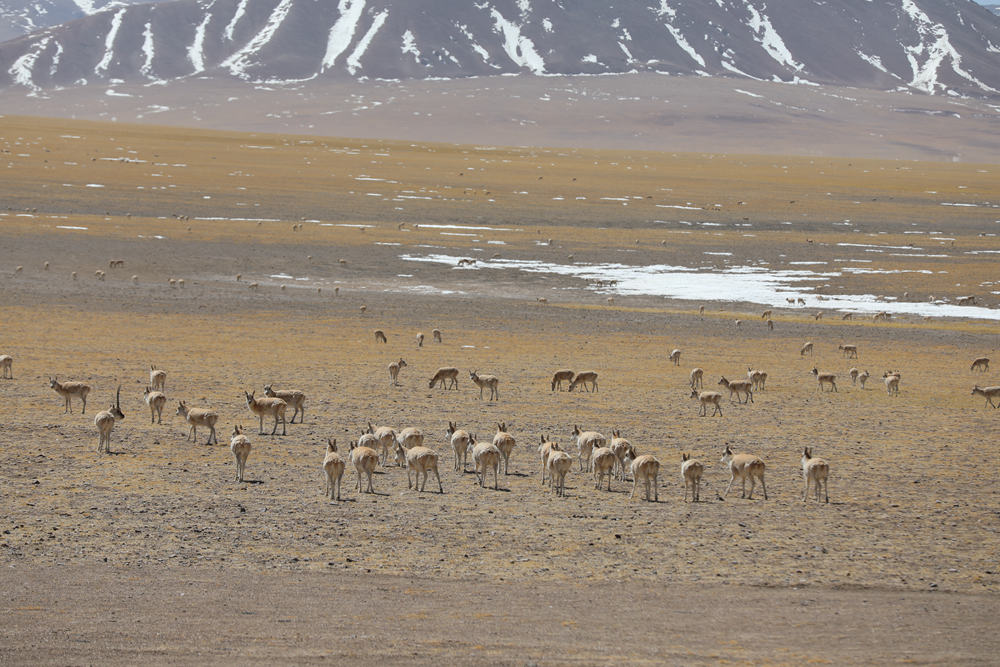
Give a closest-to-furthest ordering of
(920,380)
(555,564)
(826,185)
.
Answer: (555,564) → (920,380) → (826,185)

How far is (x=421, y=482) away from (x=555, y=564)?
464 cm

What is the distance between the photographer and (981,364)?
31859 millimetres

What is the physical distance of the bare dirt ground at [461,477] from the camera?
11320mm

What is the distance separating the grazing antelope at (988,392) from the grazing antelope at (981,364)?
4.57 m

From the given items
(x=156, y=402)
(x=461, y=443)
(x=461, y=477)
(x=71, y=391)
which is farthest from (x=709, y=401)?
(x=71, y=391)

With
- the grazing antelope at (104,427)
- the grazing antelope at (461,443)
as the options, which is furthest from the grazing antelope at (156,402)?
the grazing antelope at (461,443)

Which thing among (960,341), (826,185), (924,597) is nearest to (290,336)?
(960,341)

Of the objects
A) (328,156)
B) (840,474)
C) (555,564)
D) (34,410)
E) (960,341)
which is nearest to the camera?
(555,564)

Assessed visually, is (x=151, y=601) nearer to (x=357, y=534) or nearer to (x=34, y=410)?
(x=357, y=534)

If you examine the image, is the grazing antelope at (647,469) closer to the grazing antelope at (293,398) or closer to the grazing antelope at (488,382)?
the grazing antelope at (293,398)

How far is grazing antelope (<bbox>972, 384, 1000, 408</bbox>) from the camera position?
26.6 m

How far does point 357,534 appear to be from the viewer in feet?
47.4

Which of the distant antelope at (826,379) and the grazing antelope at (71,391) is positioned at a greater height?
the grazing antelope at (71,391)

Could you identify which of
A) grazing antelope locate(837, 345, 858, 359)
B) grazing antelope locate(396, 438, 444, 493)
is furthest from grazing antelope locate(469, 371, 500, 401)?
grazing antelope locate(837, 345, 858, 359)
